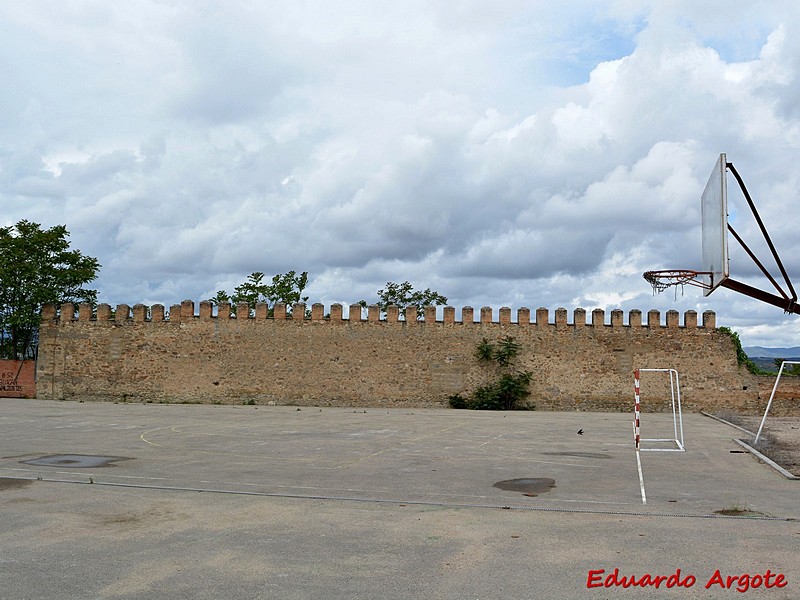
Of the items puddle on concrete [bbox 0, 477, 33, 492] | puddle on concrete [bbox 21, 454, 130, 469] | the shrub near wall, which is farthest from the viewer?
the shrub near wall

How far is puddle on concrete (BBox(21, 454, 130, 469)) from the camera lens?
10.4 meters

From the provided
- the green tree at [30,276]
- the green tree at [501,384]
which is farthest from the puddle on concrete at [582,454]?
the green tree at [30,276]

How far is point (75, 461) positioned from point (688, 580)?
9035mm

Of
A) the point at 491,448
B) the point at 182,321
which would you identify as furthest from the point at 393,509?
the point at 182,321

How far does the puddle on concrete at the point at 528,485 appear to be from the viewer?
341 inches

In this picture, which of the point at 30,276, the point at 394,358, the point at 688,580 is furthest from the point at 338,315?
the point at 688,580

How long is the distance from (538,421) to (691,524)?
14.0m

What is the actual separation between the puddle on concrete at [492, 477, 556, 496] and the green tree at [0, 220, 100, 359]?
25.5m

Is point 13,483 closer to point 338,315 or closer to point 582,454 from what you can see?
point 582,454

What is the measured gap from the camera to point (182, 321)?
2850 cm

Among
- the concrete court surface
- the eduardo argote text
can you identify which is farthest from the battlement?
the eduardo argote text

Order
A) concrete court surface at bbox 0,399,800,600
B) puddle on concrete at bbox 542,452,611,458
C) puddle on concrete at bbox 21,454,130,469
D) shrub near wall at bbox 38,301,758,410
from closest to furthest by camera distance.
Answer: concrete court surface at bbox 0,399,800,600 → puddle on concrete at bbox 21,454,130,469 → puddle on concrete at bbox 542,452,611,458 → shrub near wall at bbox 38,301,758,410

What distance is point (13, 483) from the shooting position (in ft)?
28.7

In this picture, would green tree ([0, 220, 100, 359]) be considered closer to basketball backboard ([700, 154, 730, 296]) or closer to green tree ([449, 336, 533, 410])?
green tree ([449, 336, 533, 410])
